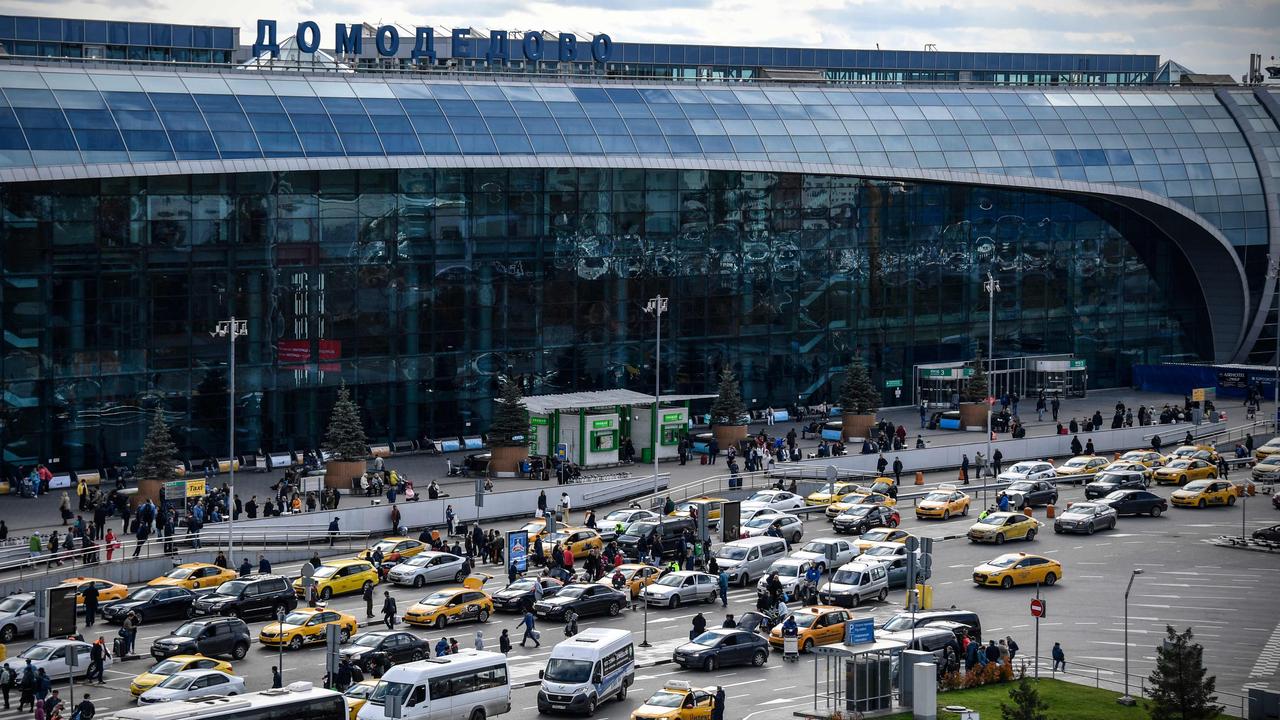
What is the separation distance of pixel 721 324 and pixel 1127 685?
180ft

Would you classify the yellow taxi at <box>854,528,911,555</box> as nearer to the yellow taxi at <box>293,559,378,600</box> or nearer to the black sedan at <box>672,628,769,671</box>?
the black sedan at <box>672,628,769,671</box>

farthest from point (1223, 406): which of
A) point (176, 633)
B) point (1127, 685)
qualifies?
point (176, 633)

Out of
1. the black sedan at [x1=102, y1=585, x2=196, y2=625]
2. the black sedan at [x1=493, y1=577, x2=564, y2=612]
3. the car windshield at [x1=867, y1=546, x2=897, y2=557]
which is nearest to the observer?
the black sedan at [x1=102, y1=585, x2=196, y2=625]

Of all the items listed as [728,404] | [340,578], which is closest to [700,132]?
[728,404]

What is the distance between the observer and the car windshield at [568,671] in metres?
48.0

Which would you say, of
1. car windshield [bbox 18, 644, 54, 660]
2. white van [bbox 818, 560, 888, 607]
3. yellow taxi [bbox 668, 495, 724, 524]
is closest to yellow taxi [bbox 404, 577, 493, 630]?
white van [bbox 818, 560, 888, 607]

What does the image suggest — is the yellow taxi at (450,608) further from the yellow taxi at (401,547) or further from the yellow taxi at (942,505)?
the yellow taxi at (942,505)

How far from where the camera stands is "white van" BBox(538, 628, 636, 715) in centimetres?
4784

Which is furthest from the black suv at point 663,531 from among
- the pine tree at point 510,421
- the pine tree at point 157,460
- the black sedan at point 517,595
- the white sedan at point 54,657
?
the white sedan at point 54,657

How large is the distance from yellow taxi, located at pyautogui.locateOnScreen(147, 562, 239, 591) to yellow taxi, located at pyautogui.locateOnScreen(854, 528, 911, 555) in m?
22.2

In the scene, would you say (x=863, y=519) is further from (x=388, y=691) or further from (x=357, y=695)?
(x=388, y=691)

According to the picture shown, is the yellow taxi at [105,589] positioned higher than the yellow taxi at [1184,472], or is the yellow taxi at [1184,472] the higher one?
the yellow taxi at [1184,472]

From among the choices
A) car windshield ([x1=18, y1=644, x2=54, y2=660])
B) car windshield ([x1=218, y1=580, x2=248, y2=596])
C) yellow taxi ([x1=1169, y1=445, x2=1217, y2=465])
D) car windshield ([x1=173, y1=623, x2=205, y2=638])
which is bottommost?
car windshield ([x1=18, y1=644, x2=54, y2=660])

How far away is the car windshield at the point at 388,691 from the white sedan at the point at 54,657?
996cm
